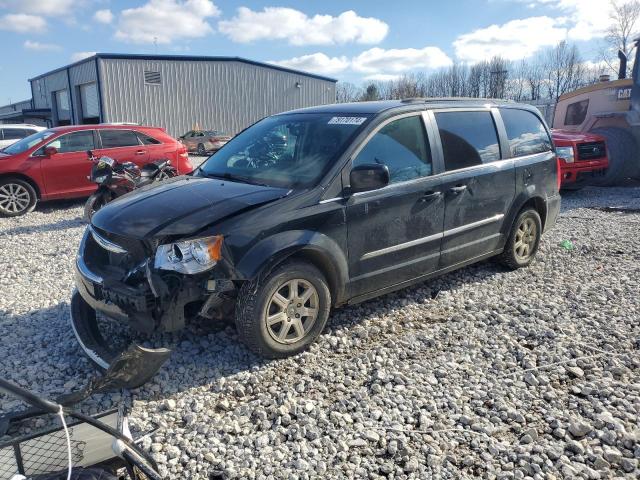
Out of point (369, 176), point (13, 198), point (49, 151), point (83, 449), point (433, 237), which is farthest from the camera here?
point (49, 151)

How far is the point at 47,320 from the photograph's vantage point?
4562 millimetres

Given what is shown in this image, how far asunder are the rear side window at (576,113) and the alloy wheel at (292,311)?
12315 millimetres

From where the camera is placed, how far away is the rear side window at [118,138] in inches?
403

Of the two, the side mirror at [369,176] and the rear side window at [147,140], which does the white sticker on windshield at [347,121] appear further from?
the rear side window at [147,140]

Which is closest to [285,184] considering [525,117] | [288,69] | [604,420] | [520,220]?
[604,420]

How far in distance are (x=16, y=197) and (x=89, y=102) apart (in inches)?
962

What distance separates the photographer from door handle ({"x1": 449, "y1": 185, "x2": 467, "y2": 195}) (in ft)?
15.5

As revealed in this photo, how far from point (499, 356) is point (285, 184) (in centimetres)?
211

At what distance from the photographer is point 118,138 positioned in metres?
10.4

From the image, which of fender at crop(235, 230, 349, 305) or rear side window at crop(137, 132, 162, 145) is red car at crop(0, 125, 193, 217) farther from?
fender at crop(235, 230, 349, 305)

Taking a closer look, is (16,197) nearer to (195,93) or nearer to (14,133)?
(14,133)

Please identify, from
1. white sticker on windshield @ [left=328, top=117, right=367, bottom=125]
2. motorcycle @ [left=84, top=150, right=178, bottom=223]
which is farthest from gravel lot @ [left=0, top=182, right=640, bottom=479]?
motorcycle @ [left=84, top=150, right=178, bottom=223]

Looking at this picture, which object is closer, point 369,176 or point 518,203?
point 369,176

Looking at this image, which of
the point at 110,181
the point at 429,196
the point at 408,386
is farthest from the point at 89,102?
the point at 408,386
